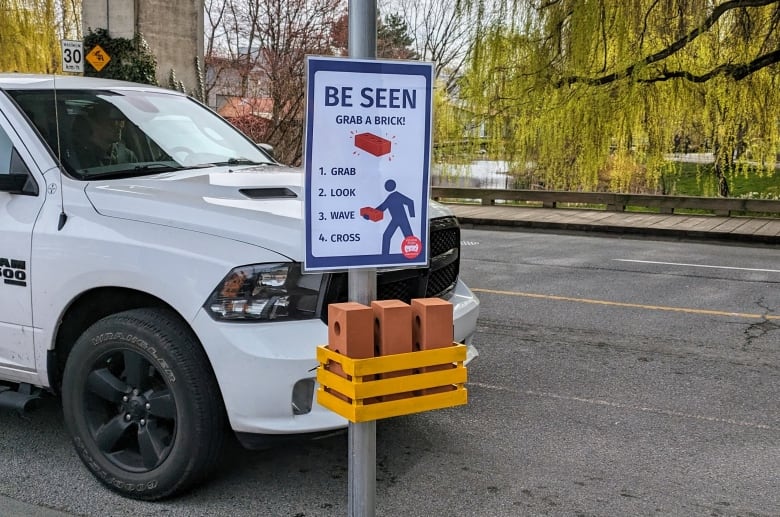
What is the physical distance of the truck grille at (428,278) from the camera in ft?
12.5

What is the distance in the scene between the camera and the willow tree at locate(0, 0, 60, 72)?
71.5ft

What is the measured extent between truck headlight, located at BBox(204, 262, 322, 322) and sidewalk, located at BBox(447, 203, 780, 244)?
47.0 ft

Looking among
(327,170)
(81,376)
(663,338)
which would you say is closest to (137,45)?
(663,338)

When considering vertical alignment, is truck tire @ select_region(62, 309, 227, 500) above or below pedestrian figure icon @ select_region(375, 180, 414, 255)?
below

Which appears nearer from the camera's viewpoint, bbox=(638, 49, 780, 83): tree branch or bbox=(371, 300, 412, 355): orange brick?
bbox=(371, 300, 412, 355): orange brick

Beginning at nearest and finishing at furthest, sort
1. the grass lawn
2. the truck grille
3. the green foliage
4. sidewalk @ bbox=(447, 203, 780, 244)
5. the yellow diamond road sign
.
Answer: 1. the truck grille
2. the yellow diamond road sign
3. the green foliage
4. sidewalk @ bbox=(447, 203, 780, 244)
5. the grass lawn

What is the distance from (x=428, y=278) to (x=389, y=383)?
1.68 metres

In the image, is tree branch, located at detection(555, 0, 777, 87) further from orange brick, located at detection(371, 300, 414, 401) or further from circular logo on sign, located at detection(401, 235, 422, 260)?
orange brick, located at detection(371, 300, 414, 401)

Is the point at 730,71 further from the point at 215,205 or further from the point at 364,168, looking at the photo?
the point at 364,168

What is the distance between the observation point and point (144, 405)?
151 inches

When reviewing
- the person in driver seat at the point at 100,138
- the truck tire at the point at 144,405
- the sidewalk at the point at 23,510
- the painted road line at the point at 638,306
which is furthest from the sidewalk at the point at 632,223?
the sidewalk at the point at 23,510

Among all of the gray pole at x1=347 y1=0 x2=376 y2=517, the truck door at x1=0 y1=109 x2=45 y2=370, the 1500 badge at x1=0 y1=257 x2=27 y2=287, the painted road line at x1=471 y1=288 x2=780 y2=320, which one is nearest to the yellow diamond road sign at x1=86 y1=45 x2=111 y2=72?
the painted road line at x1=471 y1=288 x2=780 y2=320

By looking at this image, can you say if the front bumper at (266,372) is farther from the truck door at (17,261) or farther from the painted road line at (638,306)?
the painted road line at (638,306)

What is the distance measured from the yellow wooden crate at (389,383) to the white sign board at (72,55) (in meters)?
13.0
